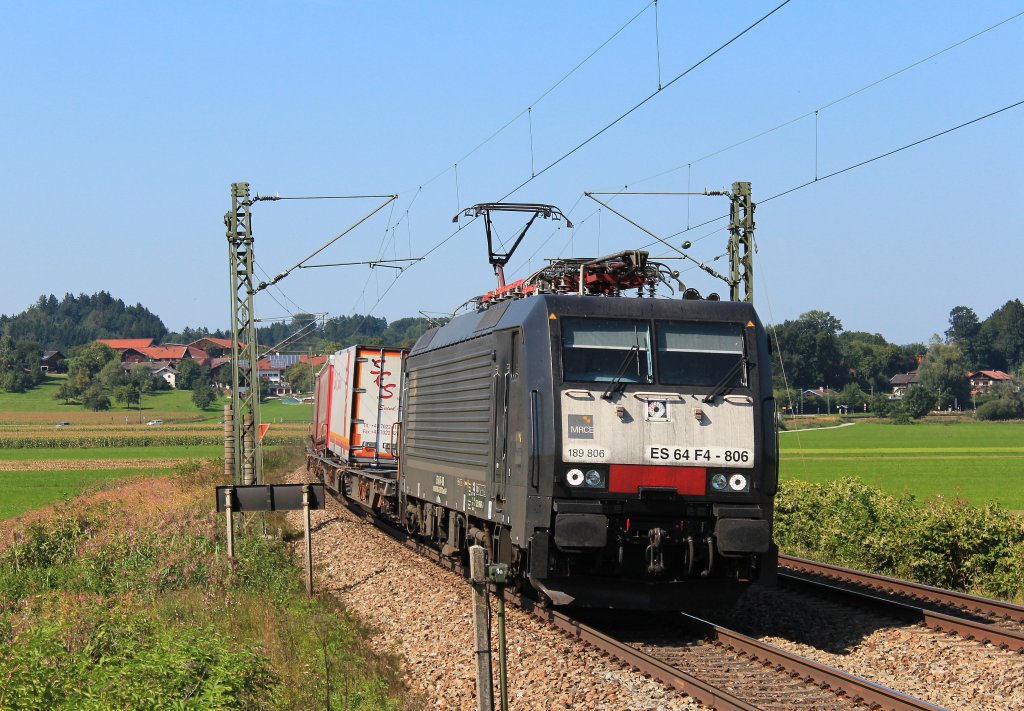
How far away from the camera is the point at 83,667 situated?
29.6ft

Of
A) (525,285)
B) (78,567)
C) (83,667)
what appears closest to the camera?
(83,667)

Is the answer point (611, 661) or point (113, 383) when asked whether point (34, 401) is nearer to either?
point (113, 383)

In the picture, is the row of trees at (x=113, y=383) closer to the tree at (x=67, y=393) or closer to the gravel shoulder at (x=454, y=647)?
the tree at (x=67, y=393)

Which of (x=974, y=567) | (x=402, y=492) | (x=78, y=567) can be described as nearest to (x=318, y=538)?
(x=402, y=492)

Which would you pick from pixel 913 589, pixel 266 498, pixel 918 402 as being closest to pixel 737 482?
pixel 913 589

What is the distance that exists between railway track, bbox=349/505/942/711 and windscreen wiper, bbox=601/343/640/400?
2418 millimetres

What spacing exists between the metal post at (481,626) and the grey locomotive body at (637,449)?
4106 millimetres

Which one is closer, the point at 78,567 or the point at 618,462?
the point at 618,462

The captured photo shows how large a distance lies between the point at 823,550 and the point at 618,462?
9.76m

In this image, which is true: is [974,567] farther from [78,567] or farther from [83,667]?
[78,567]

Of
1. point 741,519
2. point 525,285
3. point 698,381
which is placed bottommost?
point 741,519

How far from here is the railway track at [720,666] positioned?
29.1 ft

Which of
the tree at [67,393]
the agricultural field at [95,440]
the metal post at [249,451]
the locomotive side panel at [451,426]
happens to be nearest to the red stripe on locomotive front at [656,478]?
the locomotive side panel at [451,426]

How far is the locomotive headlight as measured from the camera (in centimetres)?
1152
